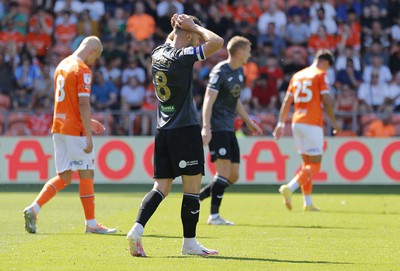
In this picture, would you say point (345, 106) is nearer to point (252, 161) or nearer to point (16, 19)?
point (252, 161)

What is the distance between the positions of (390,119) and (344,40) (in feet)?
13.1

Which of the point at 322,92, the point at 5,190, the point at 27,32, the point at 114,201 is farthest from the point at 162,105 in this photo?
the point at 27,32

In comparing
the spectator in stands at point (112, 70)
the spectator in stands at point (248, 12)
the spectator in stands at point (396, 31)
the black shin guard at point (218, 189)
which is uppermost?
the spectator in stands at point (248, 12)

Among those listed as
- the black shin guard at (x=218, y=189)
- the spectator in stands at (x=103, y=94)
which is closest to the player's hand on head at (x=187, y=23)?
the black shin guard at (x=218, y=189)

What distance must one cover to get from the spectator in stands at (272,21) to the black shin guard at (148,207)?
53.4ft

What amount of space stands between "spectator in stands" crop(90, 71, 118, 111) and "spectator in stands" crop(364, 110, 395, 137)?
21.1ft

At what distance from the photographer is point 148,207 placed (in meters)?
9.08

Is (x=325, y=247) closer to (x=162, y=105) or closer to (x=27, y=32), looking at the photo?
(x=162, y=105)

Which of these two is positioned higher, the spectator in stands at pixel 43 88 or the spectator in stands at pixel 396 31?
the spectator in stands at pixel 396 31

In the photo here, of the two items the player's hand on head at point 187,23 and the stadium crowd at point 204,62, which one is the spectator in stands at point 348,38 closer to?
the stadium crowd at point 204,62

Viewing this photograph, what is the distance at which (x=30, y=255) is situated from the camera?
9117 millimetres

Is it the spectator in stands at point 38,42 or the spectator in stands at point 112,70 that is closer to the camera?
the spectator in stands at point 112,70

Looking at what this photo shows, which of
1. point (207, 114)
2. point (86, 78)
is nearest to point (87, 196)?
point (86, 78)

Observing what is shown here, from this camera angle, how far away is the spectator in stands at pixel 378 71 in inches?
938
